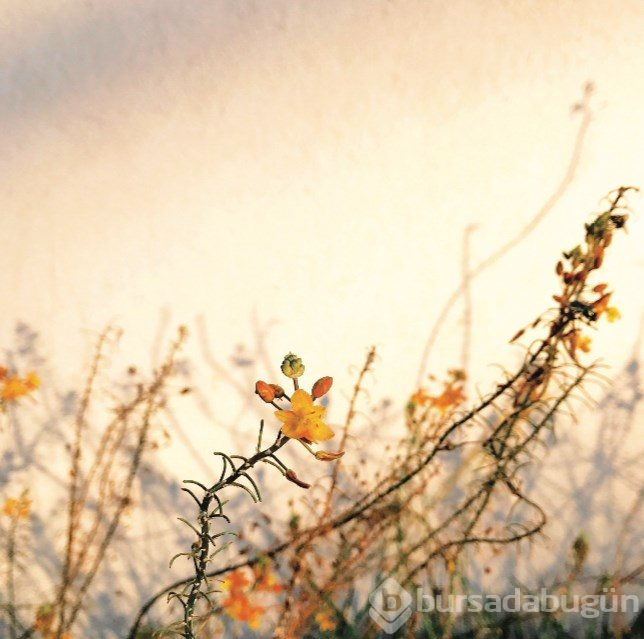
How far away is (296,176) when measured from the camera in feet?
4.26

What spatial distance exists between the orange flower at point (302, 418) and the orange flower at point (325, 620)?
0.93 m

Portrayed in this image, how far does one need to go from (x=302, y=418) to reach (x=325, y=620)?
3.55 feet

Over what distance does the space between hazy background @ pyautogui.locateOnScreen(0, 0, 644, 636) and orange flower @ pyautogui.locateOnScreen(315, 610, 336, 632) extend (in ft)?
1.43

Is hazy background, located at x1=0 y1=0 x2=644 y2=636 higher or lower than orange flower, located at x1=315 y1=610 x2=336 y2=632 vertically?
higher

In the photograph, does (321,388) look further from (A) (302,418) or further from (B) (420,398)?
(B) (420,398)

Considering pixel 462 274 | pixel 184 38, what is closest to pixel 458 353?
pixel 462 274

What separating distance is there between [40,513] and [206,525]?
3.61ft

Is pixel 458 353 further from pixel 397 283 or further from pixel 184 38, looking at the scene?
pixel 184 38

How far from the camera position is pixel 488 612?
5.18 ft

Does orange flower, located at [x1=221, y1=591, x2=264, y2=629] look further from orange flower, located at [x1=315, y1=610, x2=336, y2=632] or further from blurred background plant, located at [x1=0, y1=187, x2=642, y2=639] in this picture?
orange flower, located at [x1=315, y1=610, x2=336, y2=632]

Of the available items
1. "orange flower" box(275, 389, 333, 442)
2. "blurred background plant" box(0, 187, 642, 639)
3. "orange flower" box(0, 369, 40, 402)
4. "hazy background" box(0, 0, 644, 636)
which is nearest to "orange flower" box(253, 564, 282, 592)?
"blurred background plant" box(0, 187, 642, 639)

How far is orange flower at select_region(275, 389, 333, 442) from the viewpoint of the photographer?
55 centimetres

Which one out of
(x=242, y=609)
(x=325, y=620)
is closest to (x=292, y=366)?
(x=242, y=609)

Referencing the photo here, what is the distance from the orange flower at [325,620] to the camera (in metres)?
1.33
